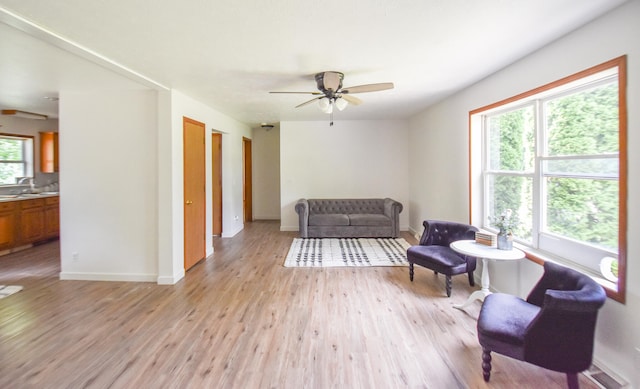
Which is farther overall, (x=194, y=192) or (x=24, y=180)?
(x=24, y=180)

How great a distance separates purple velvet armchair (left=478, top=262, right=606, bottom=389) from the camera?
176cm

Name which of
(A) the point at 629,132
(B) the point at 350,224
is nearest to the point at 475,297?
(A) the point at 629,132

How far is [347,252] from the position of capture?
5199 millimetres

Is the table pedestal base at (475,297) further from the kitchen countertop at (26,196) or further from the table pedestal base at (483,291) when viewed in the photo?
the kitchen countertop at (26,196)

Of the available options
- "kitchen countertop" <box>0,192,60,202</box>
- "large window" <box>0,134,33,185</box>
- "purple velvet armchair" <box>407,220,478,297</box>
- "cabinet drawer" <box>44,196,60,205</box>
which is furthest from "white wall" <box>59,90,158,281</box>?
"purple velvet armchair" <box>407,220,478,297</box>

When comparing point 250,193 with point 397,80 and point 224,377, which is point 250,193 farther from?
point 224,377

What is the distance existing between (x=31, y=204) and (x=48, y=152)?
134 cm

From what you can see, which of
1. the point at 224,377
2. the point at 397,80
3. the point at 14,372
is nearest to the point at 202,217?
the point at 14,372

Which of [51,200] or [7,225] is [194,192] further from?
[51,200]

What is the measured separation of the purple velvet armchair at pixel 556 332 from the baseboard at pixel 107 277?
3773 mm

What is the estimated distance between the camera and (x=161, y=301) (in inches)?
131

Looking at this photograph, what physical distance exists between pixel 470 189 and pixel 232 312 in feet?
10.5

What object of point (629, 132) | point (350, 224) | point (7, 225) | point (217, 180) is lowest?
point (350, 224)

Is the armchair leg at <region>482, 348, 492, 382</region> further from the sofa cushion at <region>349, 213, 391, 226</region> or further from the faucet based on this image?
the faucet
